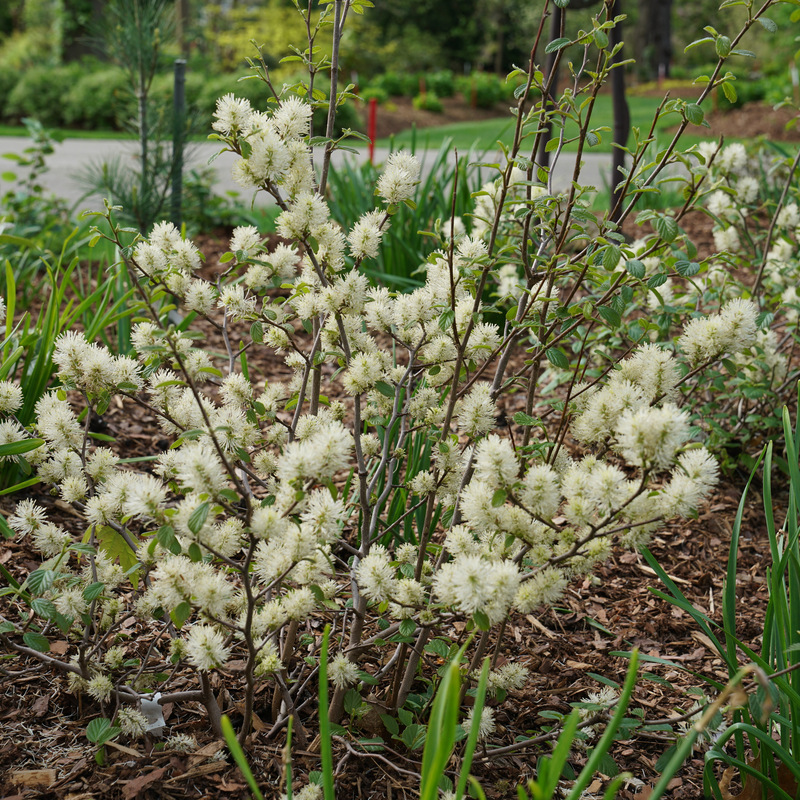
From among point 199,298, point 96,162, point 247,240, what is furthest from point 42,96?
point 199,298

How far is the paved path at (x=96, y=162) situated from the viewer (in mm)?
7703

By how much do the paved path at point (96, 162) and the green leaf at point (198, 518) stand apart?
19.5 ft

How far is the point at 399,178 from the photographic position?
5.03 feet

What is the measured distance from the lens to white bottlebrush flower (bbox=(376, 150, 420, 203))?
1.54 meters

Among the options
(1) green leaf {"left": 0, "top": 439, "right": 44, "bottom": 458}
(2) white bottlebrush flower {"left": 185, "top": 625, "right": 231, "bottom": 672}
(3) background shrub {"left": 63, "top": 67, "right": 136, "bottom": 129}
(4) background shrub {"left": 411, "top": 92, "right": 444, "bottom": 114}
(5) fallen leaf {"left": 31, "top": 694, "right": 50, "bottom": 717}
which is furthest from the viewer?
(4) background shrub {"left": 411, "top": 92, "right": 444, "bottom": 114}

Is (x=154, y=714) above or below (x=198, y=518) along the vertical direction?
below

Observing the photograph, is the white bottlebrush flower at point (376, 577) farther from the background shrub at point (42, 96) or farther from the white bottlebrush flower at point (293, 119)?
the background shrub at point (42, 96)

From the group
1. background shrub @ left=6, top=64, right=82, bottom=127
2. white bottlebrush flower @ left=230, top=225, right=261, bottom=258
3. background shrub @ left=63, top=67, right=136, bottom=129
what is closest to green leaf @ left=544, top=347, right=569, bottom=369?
white bottlebrush flower @ left=230, top=225, right=261, bottom=258

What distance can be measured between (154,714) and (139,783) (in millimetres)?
167

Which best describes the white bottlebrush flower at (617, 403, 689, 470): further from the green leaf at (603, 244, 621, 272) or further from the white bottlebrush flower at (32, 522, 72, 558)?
the white bottlebrush flower at (32, 522, 72, 558)

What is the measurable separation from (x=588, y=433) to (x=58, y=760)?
51.0 inches

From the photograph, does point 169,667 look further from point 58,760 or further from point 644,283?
point 644,283

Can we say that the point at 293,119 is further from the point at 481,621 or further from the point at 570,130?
the point at 570,130

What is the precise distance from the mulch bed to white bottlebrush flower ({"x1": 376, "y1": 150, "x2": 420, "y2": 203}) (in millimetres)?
1153
